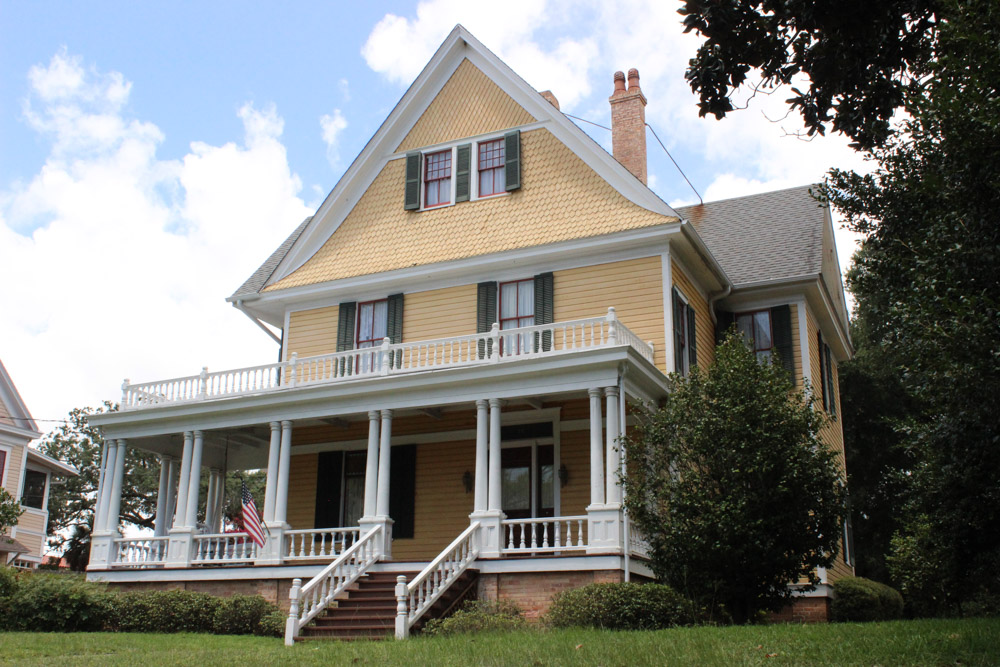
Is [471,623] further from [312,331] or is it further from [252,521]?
[312,331]

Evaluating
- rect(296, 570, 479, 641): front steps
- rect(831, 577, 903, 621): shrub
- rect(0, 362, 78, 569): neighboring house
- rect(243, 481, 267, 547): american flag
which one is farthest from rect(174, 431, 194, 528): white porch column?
rect(0, 362, 78, 569): neighboring house

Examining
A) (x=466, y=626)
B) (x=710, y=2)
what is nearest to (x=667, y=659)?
(x=466, y=626)

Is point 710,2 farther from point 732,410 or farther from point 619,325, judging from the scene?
point 619,325

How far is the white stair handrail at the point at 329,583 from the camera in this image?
573 inches

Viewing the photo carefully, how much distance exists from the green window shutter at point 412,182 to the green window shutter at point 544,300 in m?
3.83

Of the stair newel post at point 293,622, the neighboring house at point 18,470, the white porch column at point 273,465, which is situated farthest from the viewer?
the neighboring house at point 18,470

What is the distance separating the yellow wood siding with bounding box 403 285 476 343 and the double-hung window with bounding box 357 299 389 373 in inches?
23.5

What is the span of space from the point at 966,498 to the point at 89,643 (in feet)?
40.1

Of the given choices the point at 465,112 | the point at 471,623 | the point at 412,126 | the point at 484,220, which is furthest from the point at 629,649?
the point at 412,126

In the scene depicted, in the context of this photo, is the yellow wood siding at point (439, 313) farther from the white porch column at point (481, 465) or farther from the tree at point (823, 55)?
the tree at point (823, 55)

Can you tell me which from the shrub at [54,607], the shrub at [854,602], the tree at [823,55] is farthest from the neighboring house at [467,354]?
the tree at [823,55]

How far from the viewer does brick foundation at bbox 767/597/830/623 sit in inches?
790

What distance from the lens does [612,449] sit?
54.5 ft

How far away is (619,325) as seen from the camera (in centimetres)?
1803
